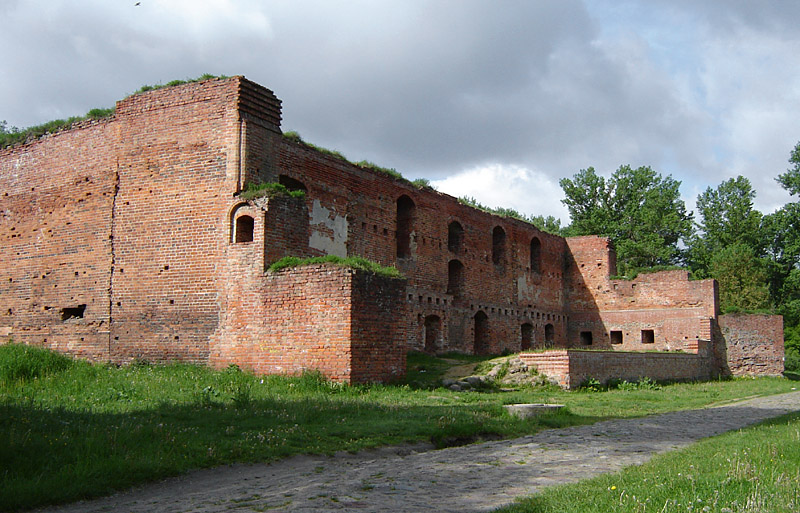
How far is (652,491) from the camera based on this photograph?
521 centimetres

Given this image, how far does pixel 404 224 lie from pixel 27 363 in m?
11.9

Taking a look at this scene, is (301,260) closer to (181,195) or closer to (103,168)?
(181,195)

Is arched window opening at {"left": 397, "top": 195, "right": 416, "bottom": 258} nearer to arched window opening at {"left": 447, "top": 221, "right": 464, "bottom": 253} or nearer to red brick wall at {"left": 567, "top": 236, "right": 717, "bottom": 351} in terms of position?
arched window opening at {"left": 447, "top": 221, "right": 464, "bottom": 253}

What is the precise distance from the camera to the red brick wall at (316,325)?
1346 centimetres

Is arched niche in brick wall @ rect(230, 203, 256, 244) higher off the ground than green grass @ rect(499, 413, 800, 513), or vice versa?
arched niche in brick wall @ rect(230, 203, 256, 244)

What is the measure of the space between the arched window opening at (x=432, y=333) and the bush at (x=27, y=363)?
10.9 meters

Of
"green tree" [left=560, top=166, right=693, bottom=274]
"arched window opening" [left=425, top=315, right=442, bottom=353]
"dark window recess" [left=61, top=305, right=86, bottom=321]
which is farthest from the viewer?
"green tree" [left=560, top=166, right=693, bottom=274]

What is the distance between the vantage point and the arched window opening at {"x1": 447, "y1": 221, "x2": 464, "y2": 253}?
2433 cm

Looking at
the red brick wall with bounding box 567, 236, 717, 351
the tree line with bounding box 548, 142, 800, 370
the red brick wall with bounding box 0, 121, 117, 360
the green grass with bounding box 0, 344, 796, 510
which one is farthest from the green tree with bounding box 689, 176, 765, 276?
the red brick wall with bounding box 0, 121, 117, 360

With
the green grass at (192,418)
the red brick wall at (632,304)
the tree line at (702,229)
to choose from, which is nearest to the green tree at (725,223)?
the tree line at (702,229)

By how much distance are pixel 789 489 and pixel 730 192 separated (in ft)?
135

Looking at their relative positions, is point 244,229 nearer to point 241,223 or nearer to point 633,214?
point 241,223

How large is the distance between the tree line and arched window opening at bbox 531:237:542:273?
9.78m

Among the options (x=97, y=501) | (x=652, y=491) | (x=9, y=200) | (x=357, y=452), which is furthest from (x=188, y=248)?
(x=652, y=491)
